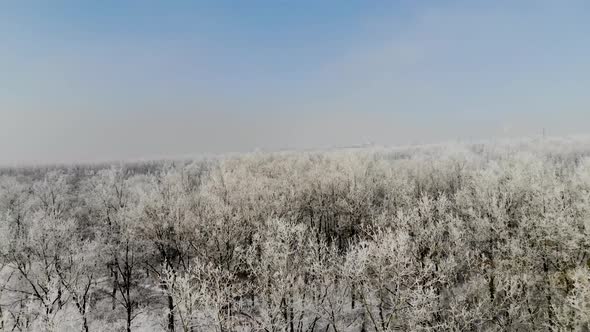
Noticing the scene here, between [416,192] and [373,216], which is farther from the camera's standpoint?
[416,192]

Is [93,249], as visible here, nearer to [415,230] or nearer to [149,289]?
[149,289]

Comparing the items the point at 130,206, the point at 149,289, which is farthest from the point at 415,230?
the point at 149,289

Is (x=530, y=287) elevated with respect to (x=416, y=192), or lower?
lower

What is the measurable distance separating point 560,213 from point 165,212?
35482mm

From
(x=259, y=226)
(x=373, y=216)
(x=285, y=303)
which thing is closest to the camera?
(x=285, y=303)

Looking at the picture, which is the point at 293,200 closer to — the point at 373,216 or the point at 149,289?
the point at 373,216

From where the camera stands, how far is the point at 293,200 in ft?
154

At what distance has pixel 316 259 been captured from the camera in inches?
1077

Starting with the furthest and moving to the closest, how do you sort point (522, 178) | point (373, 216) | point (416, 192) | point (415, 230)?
point (416, 192), point (373, 216), point (522, 178), point (415, 230)

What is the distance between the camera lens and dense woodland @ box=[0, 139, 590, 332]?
2475 cm

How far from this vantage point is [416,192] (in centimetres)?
6116

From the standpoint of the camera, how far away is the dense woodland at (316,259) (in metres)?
24.8

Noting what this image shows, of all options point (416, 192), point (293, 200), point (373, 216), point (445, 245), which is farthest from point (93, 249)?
point (416, 192)

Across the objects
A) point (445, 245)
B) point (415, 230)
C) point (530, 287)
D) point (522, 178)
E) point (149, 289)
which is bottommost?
point (149, 289)
